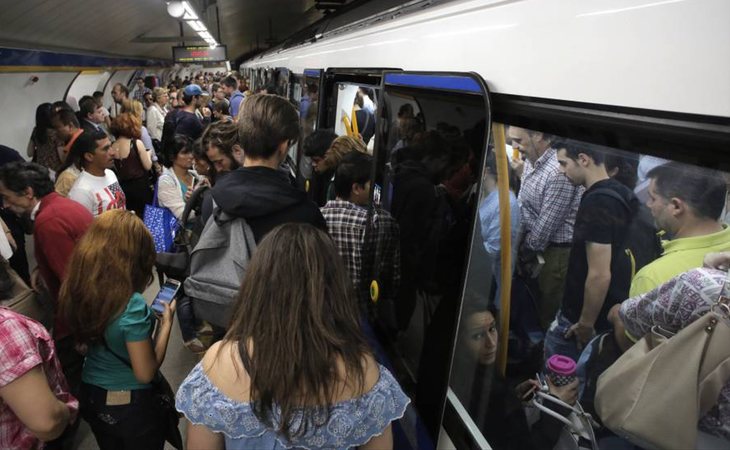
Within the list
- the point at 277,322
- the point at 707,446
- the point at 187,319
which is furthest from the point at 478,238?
the point at 187,319

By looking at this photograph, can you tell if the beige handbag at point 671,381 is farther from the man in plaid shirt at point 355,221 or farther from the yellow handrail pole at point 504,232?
the man in plaid shirt at point 355,221

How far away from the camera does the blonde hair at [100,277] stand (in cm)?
187

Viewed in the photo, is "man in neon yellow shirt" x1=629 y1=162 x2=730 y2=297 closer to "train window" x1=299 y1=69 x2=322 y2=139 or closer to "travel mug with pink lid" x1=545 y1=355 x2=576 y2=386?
"travel mug with pink lid" x1=545 y1=355 x2=576 y2=386

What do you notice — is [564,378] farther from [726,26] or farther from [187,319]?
[187,319]

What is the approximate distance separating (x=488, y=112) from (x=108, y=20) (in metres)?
12.0

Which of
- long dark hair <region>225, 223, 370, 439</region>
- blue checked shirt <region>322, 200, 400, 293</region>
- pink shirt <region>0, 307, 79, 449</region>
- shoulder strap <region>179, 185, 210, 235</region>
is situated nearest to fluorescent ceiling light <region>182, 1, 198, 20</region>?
shoulder strap <region>179, 185, 210, 235</region>

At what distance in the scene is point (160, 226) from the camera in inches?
134

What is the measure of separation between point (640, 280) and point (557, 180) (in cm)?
29

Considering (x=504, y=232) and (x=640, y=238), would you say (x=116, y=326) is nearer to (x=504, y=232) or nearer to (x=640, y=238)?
(x=504, y=232)

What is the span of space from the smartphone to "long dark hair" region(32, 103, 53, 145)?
4.05 meters

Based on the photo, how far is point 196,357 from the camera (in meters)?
4.01

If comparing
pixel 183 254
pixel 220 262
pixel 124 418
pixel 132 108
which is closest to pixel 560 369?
pixel 220 262

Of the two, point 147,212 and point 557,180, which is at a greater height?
point 557,180

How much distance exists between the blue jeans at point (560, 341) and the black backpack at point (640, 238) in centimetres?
23
